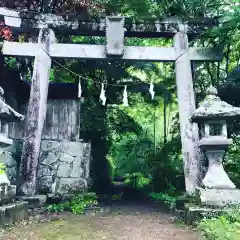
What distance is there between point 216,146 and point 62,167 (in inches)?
214

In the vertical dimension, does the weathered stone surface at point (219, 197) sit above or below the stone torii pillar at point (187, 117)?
below

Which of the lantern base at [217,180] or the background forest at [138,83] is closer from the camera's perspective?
the lantern base at [217,180]

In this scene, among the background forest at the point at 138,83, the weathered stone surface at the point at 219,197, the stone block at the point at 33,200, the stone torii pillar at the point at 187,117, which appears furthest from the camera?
the background forest at the point at 138,83

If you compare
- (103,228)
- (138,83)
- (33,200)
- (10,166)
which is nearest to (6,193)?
(33,200)

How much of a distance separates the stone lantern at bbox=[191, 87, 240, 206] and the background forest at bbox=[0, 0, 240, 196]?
2.64m

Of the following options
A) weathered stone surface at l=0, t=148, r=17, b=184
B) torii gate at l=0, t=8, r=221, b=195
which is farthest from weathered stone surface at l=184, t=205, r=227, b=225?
weathered stone surface at l=0, t=148, r=17, b=184

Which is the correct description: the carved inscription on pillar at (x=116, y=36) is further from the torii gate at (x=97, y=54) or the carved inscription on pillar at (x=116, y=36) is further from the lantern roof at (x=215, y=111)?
the lantern roof at (x=215, y=111)

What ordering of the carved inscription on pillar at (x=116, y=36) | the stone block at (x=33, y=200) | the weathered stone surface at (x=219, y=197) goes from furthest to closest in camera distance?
the carved inscription on pillar at (x=116, y=36) < the stone block at (x=33, y=200) < the weathered stone surface at (x=219, y=197)

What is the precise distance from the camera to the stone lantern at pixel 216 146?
652cm

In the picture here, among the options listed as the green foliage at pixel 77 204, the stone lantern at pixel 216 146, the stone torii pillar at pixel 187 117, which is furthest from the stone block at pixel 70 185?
the stone lantern at pixel 216 146

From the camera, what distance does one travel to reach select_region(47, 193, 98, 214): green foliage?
8.44 meters

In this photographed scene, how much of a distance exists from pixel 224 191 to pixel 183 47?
4432mm

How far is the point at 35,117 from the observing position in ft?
28.2

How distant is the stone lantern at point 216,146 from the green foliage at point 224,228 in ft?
2.49
